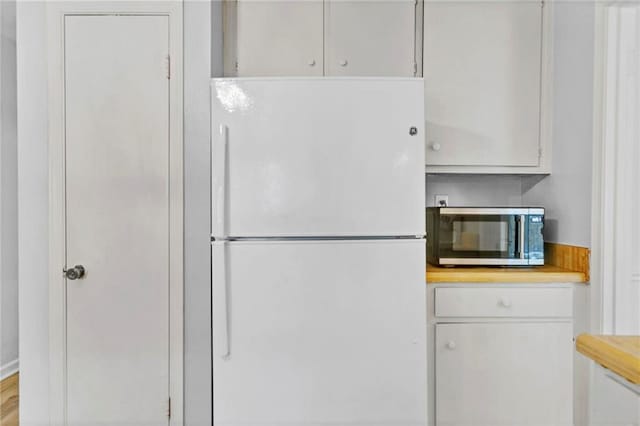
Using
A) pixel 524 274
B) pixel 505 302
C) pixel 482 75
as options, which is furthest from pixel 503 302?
pixel 482 75

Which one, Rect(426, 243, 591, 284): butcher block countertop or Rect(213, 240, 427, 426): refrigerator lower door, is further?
Rect(426, 243, 591, 284): butcher block countertop

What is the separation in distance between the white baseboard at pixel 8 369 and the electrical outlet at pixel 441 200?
9.34ft

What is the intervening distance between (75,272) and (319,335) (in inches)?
39.7

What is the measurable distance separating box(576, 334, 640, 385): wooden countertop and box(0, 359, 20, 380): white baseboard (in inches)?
130

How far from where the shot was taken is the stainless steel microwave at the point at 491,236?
1.93 metres

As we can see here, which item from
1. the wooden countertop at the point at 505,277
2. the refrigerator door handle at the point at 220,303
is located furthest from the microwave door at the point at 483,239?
the refrigerator door handle at the point at 220,303

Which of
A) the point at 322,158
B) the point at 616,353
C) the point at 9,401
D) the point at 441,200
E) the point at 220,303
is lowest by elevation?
the point at 9,401

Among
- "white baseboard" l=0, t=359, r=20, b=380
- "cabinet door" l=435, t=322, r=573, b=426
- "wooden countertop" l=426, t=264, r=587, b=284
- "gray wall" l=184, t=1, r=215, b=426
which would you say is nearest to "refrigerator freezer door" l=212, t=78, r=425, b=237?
"gray wall" l=184, t=1, r=215, b=426

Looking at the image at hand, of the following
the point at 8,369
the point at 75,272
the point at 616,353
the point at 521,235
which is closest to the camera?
the point at 616,353

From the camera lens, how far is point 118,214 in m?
1.75

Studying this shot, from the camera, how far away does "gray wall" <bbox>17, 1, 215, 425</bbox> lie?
175 cm

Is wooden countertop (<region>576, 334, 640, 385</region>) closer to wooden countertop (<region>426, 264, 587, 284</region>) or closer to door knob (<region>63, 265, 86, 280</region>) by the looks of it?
wooden countertop (<region>426, 264, 587, 284</region>)

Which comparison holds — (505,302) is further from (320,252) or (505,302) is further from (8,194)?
(8,194)

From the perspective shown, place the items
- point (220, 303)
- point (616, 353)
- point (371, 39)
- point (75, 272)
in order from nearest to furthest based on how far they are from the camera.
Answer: point (616, 353), point (220, 303), point (75, 272), point (371, 39)
